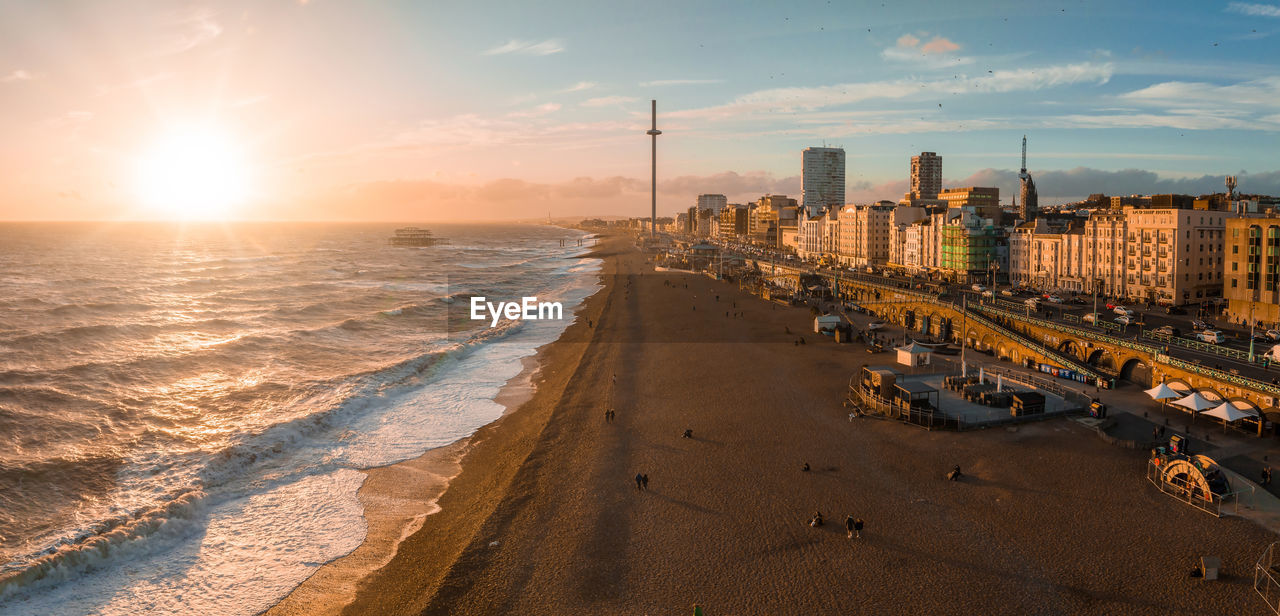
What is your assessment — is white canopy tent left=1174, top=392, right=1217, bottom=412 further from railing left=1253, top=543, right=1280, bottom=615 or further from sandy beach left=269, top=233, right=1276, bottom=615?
railing left=1253, top=543, right=1280, bottom=615

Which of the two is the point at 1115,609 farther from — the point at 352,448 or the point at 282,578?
the point at 352,448

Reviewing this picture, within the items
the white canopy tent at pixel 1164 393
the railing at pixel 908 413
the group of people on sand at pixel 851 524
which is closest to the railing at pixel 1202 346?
the white canopy tent at pixel 1164 393

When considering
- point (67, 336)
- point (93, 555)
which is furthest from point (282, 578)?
point (67, 336)

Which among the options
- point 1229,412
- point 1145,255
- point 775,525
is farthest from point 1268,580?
point 1145,255

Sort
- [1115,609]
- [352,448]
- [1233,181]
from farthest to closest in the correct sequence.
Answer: [1233,181]
[352,448]
[1115,609]

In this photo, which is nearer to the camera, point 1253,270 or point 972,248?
point 1253,270

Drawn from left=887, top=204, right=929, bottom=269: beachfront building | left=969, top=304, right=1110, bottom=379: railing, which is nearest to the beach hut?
left=969, top=304, right=1110, bottom=379: railing

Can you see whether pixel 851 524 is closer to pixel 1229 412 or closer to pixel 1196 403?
pixel 1229 412
